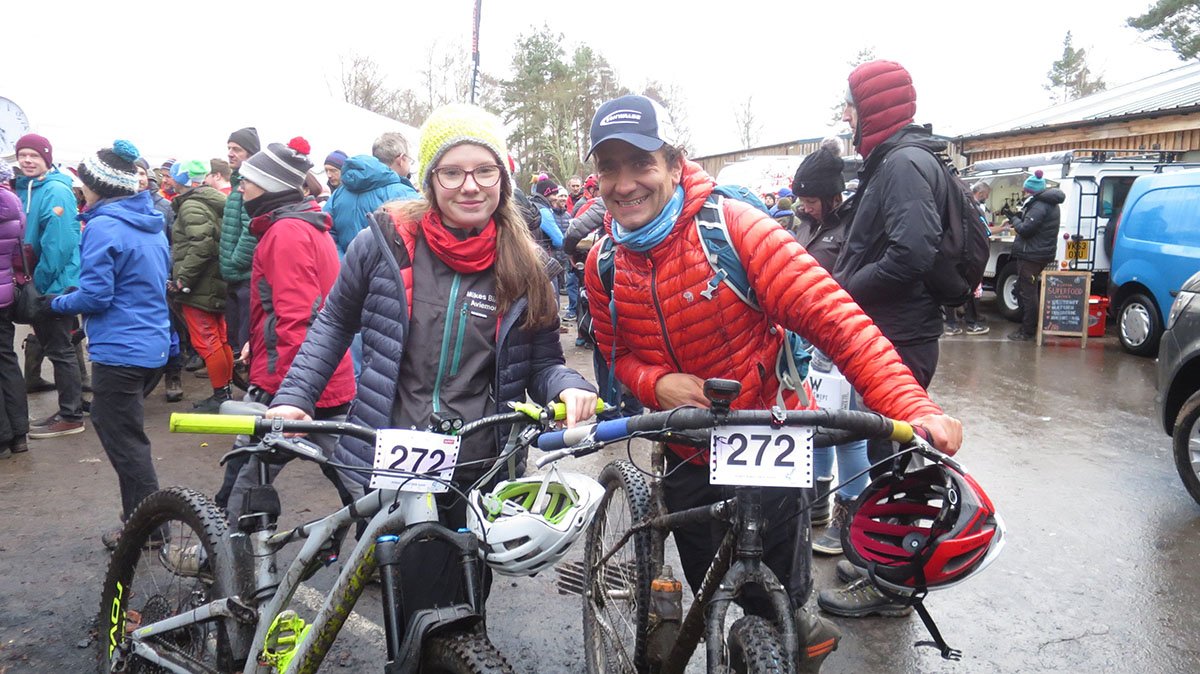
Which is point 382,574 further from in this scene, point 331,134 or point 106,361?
point 331,134

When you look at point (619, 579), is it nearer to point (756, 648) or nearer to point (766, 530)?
point (766, 530)

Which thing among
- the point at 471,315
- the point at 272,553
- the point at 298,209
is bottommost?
the point at 272,553

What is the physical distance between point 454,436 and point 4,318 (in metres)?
5.69

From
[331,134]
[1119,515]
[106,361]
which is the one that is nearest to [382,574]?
[106,361]

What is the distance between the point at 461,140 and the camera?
8.45ft

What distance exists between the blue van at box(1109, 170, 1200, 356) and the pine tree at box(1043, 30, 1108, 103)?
151 feet

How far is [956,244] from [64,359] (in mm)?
6732

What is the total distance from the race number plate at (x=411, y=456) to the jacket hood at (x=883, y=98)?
2.60 metres

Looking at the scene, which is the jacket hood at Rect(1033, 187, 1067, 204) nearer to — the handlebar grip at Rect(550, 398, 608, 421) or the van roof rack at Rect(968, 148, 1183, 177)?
the van roof rack at Rect(968, 148, 1183, 177)

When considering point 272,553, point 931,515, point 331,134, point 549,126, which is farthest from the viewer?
point 549,126

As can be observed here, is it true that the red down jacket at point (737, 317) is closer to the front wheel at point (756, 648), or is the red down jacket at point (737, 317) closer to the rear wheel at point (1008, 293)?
the front wheel at point (756, 648)

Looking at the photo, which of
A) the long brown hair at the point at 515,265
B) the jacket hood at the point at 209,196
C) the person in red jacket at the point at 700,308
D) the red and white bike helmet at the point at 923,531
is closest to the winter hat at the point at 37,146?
the jacket hood at the point at 209,196

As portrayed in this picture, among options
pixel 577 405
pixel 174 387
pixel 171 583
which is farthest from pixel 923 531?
pixel 174 387

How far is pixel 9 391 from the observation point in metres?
6.34
